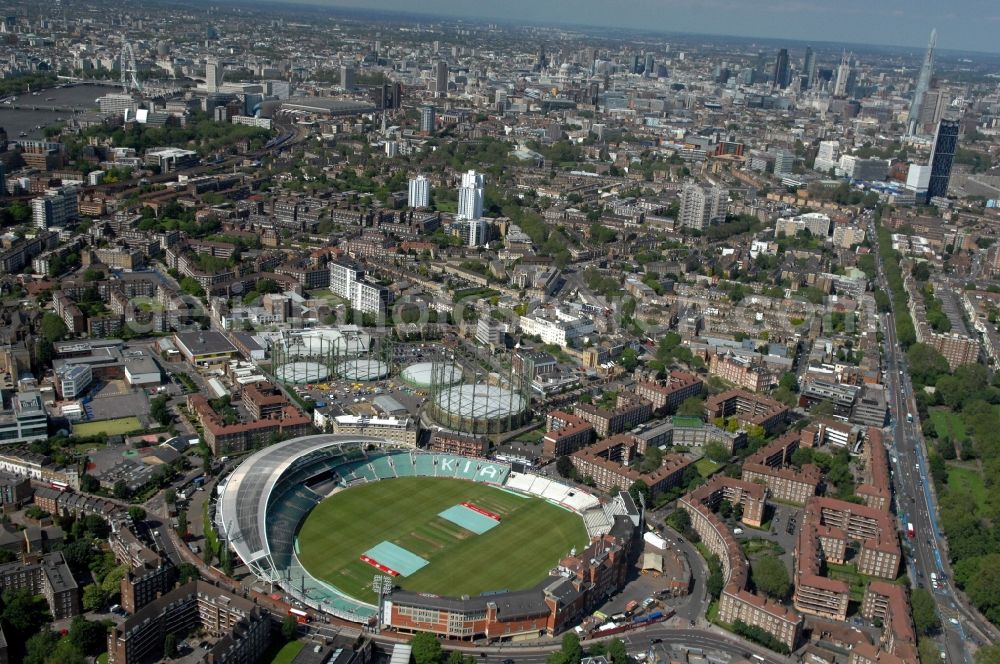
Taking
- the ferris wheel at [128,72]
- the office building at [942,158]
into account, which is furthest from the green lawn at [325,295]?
the ferris wheel at [128,72]

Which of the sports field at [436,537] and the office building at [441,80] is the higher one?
the office building at [441,80]

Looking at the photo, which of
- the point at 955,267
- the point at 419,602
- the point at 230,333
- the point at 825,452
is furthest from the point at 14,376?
the point at 955,267

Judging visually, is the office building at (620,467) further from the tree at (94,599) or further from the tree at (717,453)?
the tree at (94,599)

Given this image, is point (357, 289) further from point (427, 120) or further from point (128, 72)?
point (128, 72)

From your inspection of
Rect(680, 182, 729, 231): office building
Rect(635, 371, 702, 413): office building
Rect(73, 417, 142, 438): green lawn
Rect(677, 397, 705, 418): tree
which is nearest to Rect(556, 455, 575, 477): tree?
Rect(635, 371, 702, 413): office building

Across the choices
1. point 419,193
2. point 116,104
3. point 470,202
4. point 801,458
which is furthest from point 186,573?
point 116,104
